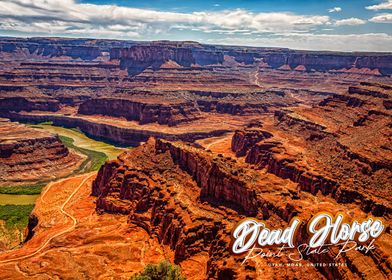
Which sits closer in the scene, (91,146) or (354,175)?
(354,175)

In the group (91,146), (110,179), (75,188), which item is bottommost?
(91,146)

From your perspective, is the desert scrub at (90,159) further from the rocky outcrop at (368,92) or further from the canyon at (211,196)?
the rocky outcrop at (368,92)

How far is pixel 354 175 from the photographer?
81.0 meters

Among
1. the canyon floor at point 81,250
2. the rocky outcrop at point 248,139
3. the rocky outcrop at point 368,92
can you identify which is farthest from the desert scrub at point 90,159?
the rocky outcrop at point 368,92

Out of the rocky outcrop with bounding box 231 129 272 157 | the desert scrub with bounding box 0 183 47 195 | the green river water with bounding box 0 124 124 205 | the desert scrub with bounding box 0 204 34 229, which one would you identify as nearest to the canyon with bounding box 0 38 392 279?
the rocky outcrop with bounding box 231 129 272 157

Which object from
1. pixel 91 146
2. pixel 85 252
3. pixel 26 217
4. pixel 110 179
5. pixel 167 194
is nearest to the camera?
pixel 85 252

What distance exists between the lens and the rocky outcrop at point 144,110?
571 ft

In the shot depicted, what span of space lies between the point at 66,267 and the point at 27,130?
91.7m

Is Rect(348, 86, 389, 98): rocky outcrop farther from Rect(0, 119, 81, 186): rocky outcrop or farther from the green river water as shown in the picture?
Rect(0, 119, 81, 186): rocky outcrop

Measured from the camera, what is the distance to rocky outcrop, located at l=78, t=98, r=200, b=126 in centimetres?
17400

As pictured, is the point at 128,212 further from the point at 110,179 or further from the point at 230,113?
the point at 230,113

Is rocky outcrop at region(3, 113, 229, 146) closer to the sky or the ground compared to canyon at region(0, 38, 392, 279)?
closer to the ground

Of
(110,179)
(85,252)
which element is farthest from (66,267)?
(110,179)

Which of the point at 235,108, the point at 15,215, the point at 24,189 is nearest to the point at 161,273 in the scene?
the point at 15,215
